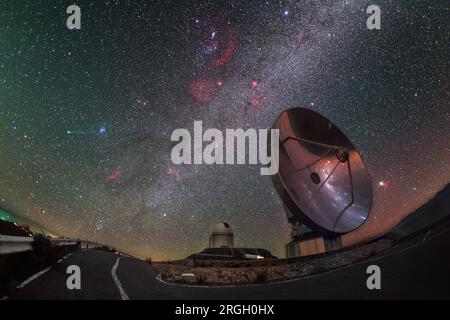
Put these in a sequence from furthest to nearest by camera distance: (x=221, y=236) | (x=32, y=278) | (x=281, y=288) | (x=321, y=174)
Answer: (x=221, y=236) < (x=321, y=174) < (x=281, y=288) < (x=32, y=278)

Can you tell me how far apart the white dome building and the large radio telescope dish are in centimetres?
2248

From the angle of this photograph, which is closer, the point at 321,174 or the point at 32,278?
the point at 32,278

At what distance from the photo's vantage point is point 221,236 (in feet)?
156

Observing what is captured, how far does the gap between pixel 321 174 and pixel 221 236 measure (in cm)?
2306

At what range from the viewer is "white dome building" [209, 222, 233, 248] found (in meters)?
47.0

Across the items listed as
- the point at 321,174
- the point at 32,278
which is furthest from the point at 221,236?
the point at 32,278

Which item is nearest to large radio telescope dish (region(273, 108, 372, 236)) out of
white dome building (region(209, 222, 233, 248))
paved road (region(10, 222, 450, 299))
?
paved road (region(10, 222, 450, 299))

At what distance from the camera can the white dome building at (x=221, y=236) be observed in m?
47.0

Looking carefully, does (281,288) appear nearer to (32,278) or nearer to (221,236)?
(32,278)

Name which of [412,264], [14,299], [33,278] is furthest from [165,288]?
[412,264]

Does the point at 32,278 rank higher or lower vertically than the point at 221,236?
lower

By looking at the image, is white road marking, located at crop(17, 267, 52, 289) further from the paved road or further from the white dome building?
the white dome building
